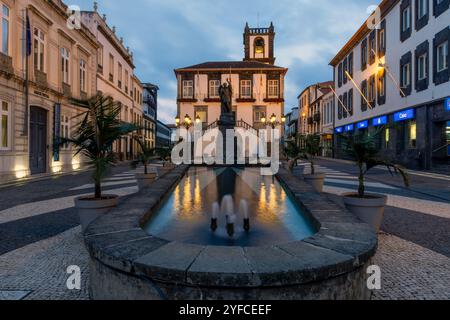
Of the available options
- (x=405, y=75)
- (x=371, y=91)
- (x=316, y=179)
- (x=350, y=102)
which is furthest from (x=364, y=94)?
(x=316, y=179)

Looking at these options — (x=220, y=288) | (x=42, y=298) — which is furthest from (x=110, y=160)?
(x=220, y=288)

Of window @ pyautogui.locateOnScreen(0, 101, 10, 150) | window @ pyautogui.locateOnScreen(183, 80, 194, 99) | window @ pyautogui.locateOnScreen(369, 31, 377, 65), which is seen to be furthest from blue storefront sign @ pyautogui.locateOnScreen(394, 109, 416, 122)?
window @ pyautogui.locateOnScreen(183, 80, 194, 99)

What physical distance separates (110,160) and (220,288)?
378 cm

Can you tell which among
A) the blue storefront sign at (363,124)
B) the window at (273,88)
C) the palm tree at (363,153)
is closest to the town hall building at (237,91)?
the window at (273,88)

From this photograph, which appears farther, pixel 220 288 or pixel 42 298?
pixel 42 298

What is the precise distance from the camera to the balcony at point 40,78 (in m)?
16.6

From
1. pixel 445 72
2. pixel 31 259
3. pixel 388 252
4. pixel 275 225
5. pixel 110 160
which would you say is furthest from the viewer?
pixel 445 72

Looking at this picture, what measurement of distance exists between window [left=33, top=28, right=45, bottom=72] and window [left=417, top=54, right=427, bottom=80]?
71.1ft

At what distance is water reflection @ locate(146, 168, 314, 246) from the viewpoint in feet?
14.5

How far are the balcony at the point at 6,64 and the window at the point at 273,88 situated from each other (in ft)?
106

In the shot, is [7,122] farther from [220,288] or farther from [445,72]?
[445,72]

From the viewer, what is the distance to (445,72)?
659 inches

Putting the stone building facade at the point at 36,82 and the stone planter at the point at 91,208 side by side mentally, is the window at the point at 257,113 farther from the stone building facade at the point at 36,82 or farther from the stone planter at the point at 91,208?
the stone planter at the point at 91,208

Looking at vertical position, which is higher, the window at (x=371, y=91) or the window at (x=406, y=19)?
the window at (x=406, y=19)
